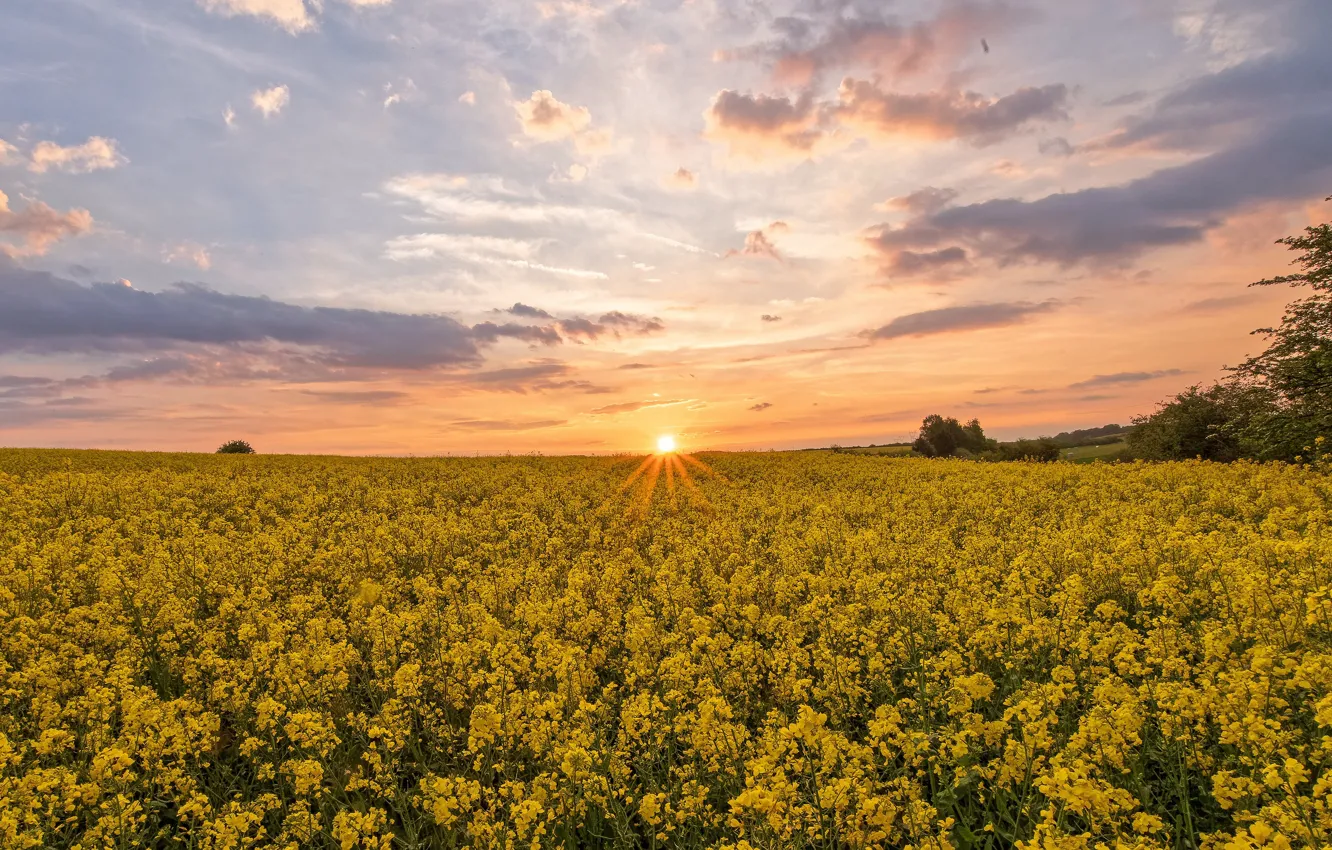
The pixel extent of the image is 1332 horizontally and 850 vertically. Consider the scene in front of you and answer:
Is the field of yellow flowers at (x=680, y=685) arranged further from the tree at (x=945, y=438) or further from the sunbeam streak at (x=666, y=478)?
the tree at (x=945, y=438)

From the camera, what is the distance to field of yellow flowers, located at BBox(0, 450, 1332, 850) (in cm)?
591

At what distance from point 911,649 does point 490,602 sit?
22.5ft

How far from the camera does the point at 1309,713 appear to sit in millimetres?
6863

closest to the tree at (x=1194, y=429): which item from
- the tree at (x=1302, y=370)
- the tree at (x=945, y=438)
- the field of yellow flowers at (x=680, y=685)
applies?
the tree at (x=1302, y=370)

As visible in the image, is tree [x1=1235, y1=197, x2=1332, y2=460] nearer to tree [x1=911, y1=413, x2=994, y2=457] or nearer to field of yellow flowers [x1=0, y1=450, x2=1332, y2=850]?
field of yellow flowers [x1=0, y1=450, x2=1332, y2=850]

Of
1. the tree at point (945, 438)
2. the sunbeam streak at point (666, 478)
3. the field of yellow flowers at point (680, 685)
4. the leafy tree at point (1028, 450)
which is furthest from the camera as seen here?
the tree at point (945, 438)

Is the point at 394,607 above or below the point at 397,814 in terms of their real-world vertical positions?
above

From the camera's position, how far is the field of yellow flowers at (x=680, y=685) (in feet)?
19.4

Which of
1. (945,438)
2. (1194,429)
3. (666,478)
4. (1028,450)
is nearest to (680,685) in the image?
(666,478)

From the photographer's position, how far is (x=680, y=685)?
7.95m

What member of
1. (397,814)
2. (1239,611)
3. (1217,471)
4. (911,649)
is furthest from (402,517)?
(1217,471)

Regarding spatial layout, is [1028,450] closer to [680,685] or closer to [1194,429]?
[1194,429]

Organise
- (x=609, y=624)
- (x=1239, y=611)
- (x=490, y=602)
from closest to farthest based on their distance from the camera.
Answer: (x=1239, y=611) < (x=609, y=624) < (x=490, y=602)

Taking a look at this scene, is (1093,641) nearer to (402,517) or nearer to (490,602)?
(490,602)
